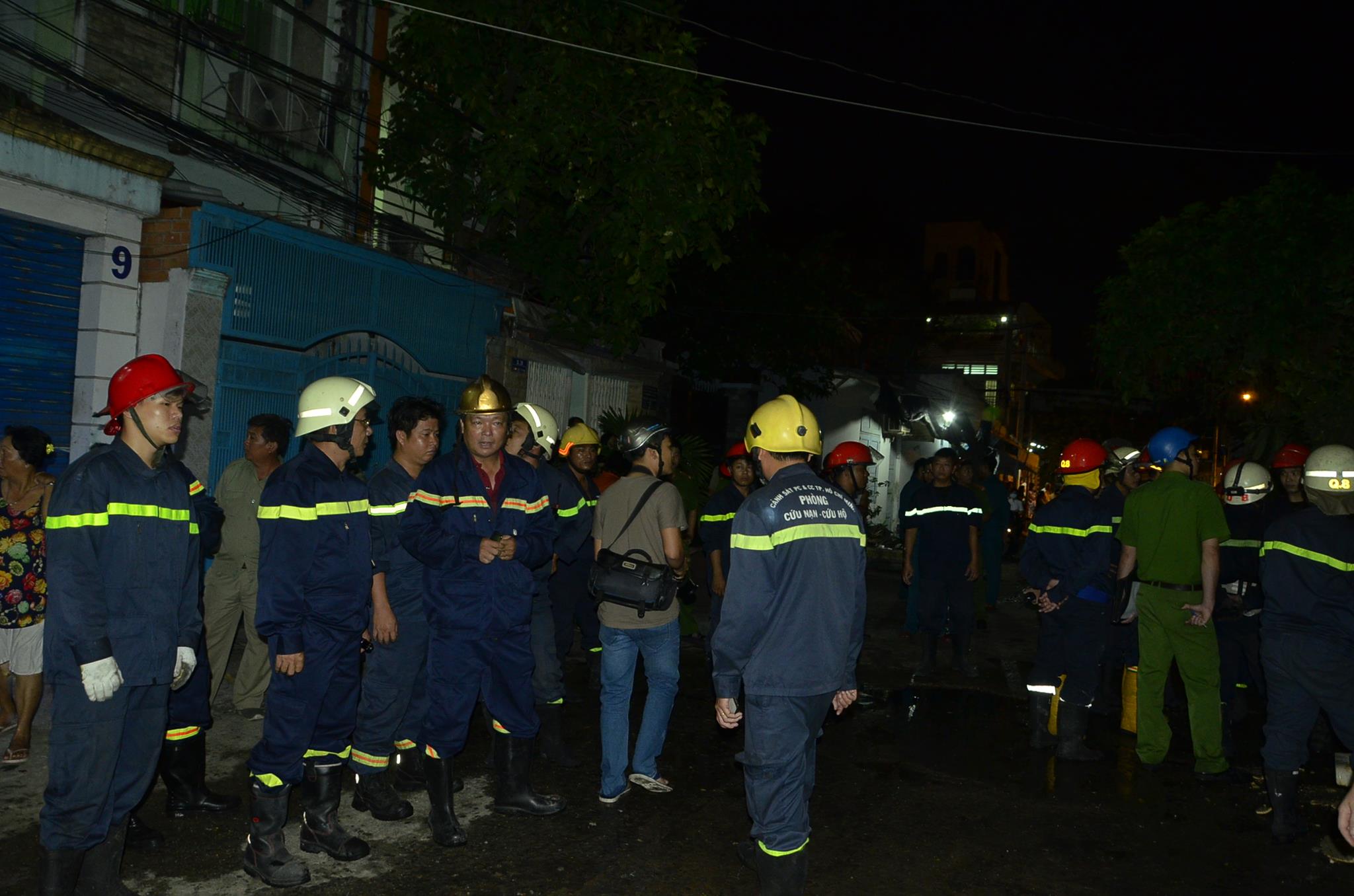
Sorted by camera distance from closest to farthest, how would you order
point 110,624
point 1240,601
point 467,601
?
point 110,624
point 467,601
point 1240,601

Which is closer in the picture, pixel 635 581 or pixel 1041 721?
pixel 635 581

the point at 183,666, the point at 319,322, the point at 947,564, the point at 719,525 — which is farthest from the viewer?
the point at 319,322

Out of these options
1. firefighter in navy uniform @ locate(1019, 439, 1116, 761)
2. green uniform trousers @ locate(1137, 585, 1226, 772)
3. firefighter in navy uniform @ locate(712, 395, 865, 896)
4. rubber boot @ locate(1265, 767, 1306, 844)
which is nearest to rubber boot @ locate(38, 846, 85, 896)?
firefighter in navy uniform @ locate(712, 395, 865, 896)

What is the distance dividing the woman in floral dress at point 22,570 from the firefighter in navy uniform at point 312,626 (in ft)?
6.59

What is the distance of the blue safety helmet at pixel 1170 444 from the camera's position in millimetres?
6586

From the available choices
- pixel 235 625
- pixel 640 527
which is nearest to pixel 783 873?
pixel 640 527

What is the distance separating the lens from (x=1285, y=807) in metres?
5.31

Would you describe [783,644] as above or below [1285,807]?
above

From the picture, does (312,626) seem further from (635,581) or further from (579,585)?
(579,585)

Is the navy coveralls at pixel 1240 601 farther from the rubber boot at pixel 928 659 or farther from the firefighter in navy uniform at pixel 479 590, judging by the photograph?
the firefighter in navy uniform at pixel 479 590

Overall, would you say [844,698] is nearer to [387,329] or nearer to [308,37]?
[387,329]

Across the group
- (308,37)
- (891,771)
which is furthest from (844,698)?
(308,37)

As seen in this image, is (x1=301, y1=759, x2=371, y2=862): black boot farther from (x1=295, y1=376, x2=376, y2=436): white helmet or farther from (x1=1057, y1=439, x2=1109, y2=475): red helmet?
(x1=1057, y1=439, x2=1109, y2=475): red helmet

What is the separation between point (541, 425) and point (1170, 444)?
436 cm
